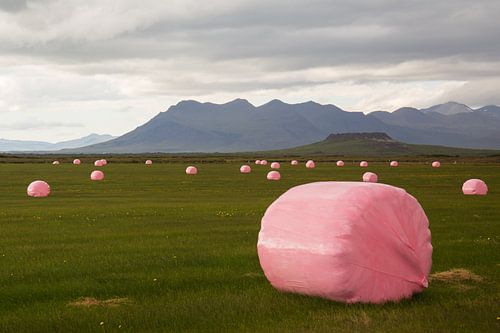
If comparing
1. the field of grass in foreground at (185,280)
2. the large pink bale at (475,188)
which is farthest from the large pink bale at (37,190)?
the large pink bale at (475,188)

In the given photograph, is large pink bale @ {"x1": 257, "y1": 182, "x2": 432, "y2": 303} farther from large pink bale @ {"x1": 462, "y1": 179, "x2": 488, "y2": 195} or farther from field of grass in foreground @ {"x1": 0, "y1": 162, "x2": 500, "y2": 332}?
large pink bale @ {"x1": 462, "y1": 179, "x2": 488, "y2": 195}

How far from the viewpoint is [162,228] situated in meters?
24.8

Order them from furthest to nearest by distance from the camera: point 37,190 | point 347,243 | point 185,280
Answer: point 37,190 < point 185,280 < point 347,243

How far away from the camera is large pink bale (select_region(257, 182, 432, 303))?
12.3m

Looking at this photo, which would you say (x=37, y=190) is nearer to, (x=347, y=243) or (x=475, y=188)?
(x=475, y=188)

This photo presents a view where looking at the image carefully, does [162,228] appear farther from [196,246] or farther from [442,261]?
[442,261]

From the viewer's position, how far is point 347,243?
12.2 m

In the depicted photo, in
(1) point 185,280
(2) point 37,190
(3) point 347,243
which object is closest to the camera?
(3) point 347,243

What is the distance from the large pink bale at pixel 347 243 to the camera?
12.3 m

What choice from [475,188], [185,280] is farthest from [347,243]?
[475,188]

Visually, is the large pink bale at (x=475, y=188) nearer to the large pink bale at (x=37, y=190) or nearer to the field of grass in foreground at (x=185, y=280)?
the field of grass in foreground at (x=185, y=280)

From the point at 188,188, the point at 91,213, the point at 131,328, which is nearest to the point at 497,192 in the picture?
the point at 188,188

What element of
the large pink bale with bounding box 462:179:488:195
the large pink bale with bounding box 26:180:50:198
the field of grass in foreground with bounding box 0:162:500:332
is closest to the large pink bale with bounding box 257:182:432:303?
the field of grass in foreground with bounding box 0:162:500:332

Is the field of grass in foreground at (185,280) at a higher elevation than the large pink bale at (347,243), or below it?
below
